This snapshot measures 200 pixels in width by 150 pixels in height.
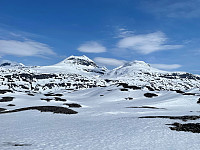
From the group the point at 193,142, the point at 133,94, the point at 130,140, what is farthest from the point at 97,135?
the point at 133,94

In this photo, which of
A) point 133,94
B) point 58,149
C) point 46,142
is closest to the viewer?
point 58,149

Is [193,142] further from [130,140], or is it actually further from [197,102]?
[197,102]

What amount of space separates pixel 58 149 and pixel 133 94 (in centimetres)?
6834

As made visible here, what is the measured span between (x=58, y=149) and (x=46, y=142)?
2.61m

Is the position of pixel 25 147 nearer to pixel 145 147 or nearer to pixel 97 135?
pixel 97 135

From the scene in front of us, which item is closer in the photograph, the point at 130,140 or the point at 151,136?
the point at 130,140

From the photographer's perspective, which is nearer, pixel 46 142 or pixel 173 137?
pixel 46 142

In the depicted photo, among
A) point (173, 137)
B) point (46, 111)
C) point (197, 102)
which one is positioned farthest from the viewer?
point (197, 102)

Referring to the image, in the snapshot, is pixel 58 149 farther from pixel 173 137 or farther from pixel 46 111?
pixel 46 111

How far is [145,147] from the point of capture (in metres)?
15.6

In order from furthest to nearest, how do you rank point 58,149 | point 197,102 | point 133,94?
point 133,94
point 197,102
point 58,149

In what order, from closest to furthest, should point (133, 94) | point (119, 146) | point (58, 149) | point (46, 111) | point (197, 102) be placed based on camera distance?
point (58, 149)
point (119, 146)
point (46, 111)
point (197, 102)
point (133, 94)

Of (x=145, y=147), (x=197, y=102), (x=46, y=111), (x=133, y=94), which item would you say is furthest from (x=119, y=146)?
(x=133, y=94)

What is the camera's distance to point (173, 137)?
1886 centimetres
